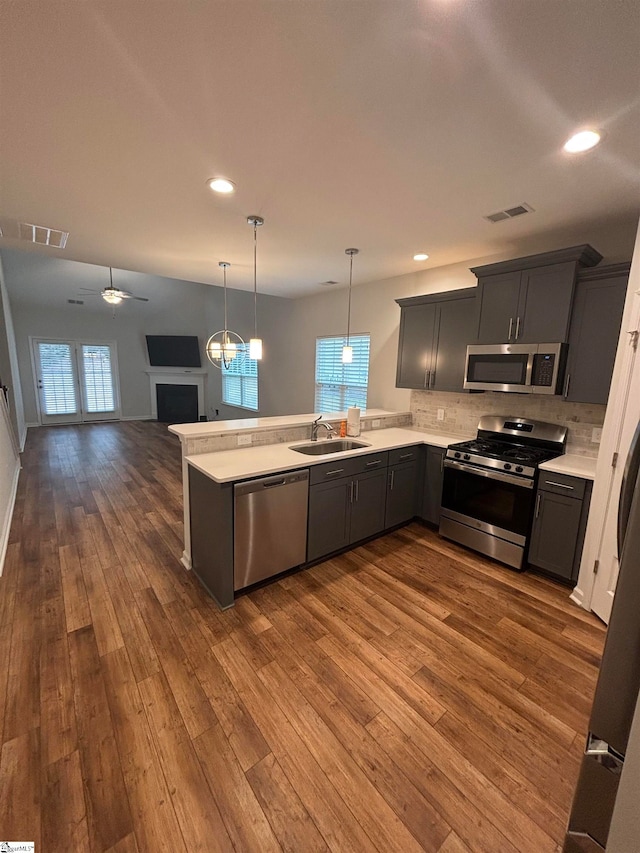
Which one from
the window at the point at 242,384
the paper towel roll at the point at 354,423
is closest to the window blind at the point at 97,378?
the window at the point at 242,384

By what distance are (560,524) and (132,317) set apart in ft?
33.3

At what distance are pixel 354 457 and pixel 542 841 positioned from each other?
2.15 meters

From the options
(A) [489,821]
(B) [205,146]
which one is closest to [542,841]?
(A) [489,821]

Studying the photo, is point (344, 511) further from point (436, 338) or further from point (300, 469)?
point (436, 338)

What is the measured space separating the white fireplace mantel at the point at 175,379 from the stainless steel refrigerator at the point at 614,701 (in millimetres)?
10261

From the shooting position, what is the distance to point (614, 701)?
0.61 meters

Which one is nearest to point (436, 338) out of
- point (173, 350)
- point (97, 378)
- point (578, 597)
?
point (578, 597)

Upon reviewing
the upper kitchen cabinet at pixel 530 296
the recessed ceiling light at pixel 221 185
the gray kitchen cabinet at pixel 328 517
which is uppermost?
the recessed ceiling light at pixel 221 185

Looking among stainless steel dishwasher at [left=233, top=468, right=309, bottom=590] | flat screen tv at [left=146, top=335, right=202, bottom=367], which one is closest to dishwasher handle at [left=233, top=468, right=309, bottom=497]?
stainless steel dishwasher at [left=233, top=468, right=309, bottom=590]

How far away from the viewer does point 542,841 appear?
1.22 m

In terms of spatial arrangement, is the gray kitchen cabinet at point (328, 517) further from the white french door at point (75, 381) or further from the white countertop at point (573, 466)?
the white french door at point (75, 381)

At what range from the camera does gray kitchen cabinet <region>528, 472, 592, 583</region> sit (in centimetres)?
252

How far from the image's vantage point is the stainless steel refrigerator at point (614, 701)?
58 cm

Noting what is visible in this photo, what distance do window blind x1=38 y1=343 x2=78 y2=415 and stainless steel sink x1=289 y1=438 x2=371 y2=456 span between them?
8.20 meters
